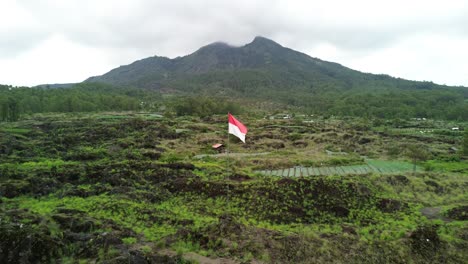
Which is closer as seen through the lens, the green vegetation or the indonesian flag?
the green vegetation

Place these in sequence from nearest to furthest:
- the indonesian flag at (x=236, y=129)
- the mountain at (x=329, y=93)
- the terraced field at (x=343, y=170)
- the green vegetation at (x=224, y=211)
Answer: the green vegetation at (x=224, y=211) → the indonesian flag at (x=236, y=129) → the terraced field at (x=343, y=170) → the mountain at (x=329, y=93)

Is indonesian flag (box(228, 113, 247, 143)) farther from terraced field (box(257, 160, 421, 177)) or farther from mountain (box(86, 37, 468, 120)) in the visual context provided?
mountain (box(86, 37, 468, 120))

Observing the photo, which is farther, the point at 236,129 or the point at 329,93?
the point at 329,93

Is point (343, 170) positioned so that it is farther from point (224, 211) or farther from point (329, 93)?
point (329, 93)

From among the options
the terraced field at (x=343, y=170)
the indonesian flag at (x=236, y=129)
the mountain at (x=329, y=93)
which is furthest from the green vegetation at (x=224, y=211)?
the mountain at (x=329, y=93)

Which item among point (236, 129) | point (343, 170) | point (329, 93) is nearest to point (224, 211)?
point (236, 129)

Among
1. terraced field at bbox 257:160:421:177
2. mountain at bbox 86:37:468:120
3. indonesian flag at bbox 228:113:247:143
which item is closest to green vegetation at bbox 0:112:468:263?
terraced field at bbox 257:160:421:177

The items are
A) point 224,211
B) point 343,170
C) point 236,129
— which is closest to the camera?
point 236,129

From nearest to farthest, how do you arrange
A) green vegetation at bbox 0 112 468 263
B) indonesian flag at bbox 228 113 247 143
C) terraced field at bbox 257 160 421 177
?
1. green vegetation at bbox 0 112 468 263
2. indonesian flag at bbox 228 113 247 143
3. terraced field at bbox 257 160 421 177

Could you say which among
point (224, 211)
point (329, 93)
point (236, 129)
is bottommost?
point (224, 211)

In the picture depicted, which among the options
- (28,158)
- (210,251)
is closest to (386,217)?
(210,251)

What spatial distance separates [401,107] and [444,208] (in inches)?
3931

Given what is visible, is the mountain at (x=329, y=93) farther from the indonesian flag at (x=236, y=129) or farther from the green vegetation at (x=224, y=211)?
the indonesian flag at (x=236, y=129)

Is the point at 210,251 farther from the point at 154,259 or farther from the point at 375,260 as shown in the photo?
the point at 375,260
